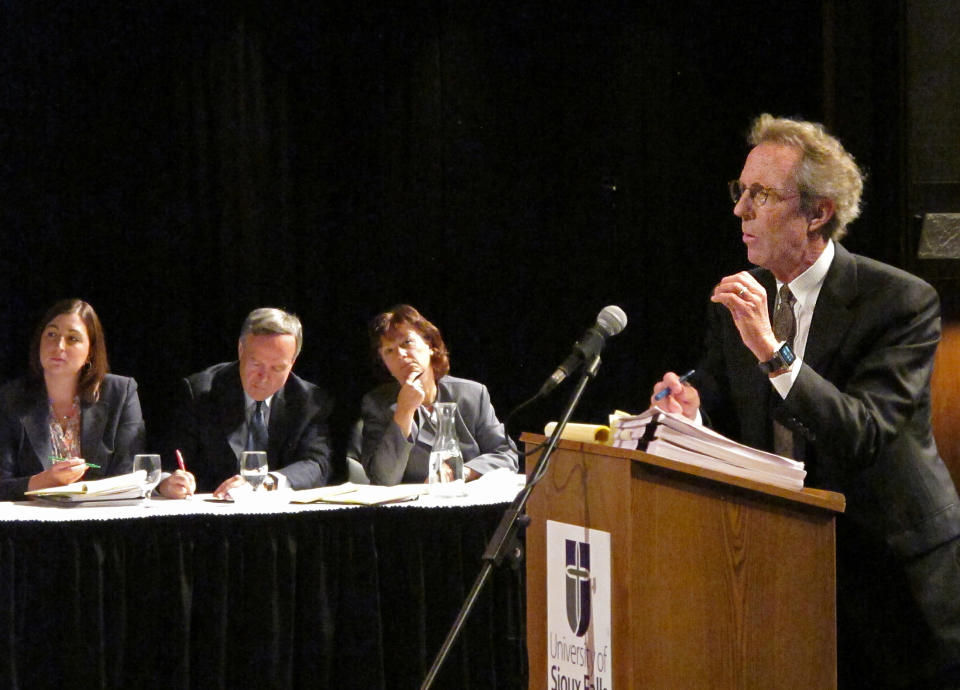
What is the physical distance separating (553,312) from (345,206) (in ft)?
3.41

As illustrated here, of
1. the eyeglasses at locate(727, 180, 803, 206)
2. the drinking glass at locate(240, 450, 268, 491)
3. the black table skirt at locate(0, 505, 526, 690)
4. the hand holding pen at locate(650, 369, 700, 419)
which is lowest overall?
the black table skirt at locate(0, 505, 526, 690)

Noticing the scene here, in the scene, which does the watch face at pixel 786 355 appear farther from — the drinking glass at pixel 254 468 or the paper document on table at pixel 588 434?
the drinking glass at pixel 254 468

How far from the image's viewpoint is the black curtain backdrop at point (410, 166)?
15.3ft

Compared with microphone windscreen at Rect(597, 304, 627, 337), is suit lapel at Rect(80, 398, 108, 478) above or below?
below

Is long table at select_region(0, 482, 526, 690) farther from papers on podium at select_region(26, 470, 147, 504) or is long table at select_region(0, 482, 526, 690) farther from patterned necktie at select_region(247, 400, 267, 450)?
patterned necktie at select_region(247, 400, 267, 450)

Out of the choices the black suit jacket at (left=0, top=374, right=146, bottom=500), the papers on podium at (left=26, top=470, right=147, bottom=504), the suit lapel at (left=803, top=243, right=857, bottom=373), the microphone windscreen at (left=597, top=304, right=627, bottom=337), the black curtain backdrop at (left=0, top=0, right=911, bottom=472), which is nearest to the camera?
the microphone windscreen at (left=597, top=304, right=627, bottom=337)

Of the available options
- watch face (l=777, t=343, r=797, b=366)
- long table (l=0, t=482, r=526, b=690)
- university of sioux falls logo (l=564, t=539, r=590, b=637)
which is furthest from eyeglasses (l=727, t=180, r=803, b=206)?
long table (l=0, t=482, r=526, b=690)

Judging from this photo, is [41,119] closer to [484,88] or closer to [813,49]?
[484,88]

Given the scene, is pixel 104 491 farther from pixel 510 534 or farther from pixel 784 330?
pixel 784 330

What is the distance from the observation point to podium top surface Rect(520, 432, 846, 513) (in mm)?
1859

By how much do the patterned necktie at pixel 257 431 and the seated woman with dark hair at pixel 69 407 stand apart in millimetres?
382

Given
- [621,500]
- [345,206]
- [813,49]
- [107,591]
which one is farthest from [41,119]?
[621,500]

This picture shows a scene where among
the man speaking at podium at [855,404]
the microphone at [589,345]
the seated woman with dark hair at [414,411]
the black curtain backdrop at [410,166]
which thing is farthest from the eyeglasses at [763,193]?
the black curtain backdrop at [410,166]

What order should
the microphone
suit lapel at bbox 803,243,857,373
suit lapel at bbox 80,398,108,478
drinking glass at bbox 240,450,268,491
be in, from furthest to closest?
suit lapel at bbox 80,398,108,478, drinking glass at bbox 240,450,268,491, suit lapel at bbox 803,243,857,373, the microphone
